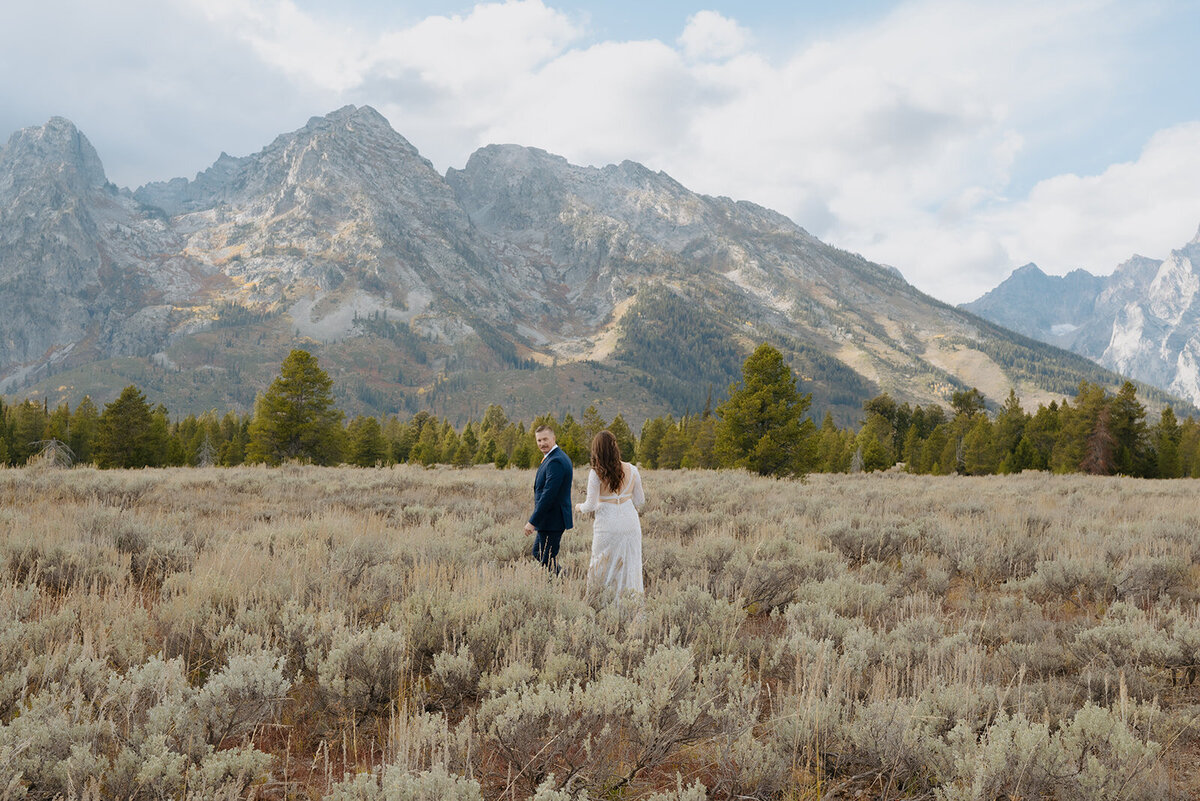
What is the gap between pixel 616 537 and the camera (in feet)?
19.3

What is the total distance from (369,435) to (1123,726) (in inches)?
2271

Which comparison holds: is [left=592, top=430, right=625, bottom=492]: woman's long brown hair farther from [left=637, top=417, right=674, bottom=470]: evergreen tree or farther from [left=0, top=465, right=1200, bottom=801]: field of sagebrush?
[left=637, top=417, right=674, bottom=470]: evergreen tree

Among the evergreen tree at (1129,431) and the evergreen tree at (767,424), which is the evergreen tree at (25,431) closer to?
the evergreen tree at (767,424)

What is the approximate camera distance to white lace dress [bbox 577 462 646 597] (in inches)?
227

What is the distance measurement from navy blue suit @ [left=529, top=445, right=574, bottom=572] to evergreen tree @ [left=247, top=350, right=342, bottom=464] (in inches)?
1299

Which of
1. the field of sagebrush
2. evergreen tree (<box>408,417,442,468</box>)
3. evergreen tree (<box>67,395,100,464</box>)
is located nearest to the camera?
the field of sagebrush

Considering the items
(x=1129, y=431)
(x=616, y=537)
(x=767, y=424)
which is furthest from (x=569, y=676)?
(x=1129, y=431)

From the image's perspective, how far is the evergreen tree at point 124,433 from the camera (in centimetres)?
4219

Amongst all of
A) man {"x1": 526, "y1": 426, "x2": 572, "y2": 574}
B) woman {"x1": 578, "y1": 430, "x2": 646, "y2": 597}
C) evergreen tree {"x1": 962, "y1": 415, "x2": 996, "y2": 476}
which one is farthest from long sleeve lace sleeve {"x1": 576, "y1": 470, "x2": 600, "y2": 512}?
evergreen tree {"x1": 962, "y1": 415, "x2": 996, "y2": 476}

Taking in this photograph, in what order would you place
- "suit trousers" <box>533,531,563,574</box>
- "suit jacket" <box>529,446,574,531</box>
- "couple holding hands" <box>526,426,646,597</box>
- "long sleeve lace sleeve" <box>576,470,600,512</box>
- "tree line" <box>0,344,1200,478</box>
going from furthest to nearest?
"tree line" <box>0,344,1200,478</box> < "suit trousers" <box>533,531,563,574</box> < "suit jacket" <box>529,446,574,531</box> < "long sleeve lace sleeve" <box>576,470,600,512</box> < "couple holding hands" <box>526,426,646,597</box>

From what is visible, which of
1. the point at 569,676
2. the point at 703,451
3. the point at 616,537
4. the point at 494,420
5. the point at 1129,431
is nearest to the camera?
the point at 569,676

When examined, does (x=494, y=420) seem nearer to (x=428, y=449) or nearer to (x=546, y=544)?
(x=428, y=449)

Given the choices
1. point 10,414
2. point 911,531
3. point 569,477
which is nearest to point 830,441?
point 911,531

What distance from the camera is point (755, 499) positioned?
13.8 meters
